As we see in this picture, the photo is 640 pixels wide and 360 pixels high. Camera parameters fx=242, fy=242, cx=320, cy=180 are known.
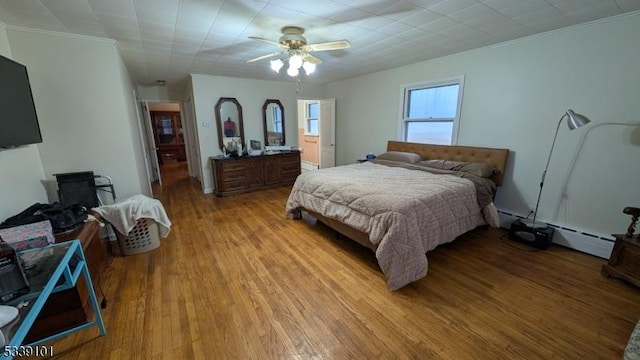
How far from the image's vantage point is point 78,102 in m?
2.67

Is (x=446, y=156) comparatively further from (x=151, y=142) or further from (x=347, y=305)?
(x=151, y=142)

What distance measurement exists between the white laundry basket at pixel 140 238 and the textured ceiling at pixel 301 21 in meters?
1.98

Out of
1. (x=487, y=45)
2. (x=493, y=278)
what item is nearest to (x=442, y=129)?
(x=487, y=45)

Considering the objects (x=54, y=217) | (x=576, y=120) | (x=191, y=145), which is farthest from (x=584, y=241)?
(x=191, y=145)

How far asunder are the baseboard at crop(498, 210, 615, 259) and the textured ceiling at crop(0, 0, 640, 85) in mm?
2190

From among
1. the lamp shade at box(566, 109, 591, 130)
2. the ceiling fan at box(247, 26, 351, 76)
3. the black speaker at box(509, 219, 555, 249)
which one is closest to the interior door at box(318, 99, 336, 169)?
the ceiling fan at box(247, 26, 351, 76)

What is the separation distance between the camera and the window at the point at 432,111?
3729mm

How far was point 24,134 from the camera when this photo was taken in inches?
85.6

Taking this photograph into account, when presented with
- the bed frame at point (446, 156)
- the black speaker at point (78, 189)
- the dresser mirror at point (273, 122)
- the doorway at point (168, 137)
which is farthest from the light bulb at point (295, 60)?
the doorway at point (168, 137)

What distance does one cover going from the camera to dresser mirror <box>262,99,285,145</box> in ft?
17.9

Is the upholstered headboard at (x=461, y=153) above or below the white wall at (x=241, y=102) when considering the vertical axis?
below

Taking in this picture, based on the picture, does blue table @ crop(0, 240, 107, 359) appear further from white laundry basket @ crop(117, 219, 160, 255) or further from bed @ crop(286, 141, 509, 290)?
bed @ crop(286, 141, 509, 290)

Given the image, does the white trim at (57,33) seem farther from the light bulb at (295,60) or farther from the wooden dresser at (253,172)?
the wooden dresser at (253,172)

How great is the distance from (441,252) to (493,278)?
0.53 meters
